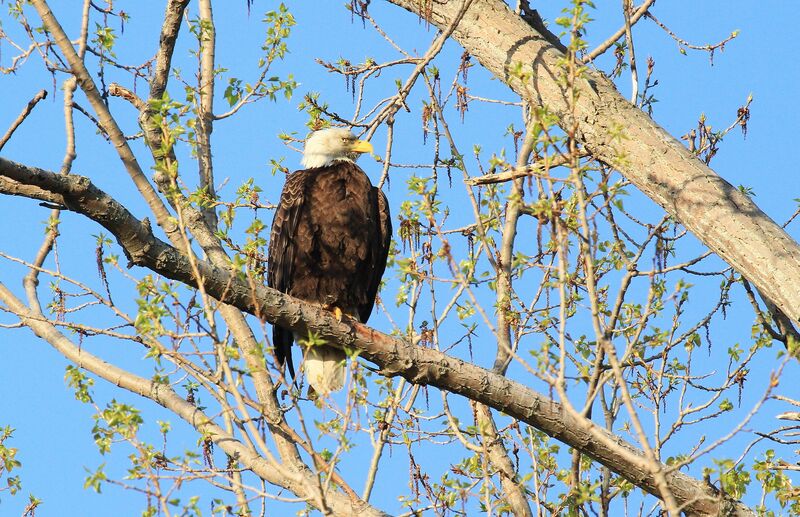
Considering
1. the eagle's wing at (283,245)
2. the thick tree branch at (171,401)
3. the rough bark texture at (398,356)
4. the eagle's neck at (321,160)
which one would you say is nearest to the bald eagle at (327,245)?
the eagle's wing at (283,245)

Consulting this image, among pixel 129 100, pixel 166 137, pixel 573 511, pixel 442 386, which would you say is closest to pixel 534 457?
A: pixel 573 511

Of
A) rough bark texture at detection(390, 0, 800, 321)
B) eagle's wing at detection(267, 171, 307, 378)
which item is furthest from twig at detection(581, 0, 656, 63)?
eagle's wing at detection(267, 171, 307, 378)

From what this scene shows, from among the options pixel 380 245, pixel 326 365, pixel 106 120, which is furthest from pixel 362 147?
pixel 106 120

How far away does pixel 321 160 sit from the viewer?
641 cm

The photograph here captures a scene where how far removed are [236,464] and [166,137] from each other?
6.35 ft

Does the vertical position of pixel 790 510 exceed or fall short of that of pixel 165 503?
it exceeds it

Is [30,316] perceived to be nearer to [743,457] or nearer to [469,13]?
[469,13]

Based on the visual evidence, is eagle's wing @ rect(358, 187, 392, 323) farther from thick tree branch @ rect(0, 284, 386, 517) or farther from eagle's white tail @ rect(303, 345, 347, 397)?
thick tree branch @ rect(0, 284, 386, 517)

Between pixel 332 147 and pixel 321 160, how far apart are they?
0.12 meters

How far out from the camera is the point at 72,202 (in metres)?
3.51

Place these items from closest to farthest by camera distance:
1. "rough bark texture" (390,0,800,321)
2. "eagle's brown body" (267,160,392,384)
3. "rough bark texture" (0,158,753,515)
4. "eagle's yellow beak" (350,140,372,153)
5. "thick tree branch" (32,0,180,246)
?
1. "rough bark texture" (0,158,753,515)
2. "rough bark texture" (390,0,800,321)
3. "thick tree branch" (32,0,180,246)
4. "eagle's brown body" (267,160,392,384)
5. "eagle's yellow beak" (350,140,372,153)

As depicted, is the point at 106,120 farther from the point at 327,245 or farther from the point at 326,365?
the point at 326,365

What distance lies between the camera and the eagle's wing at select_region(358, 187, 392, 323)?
606 cm

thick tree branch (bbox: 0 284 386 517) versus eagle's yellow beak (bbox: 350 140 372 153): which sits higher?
eagle's yellow beak (bbox: 350 140 372 153)
